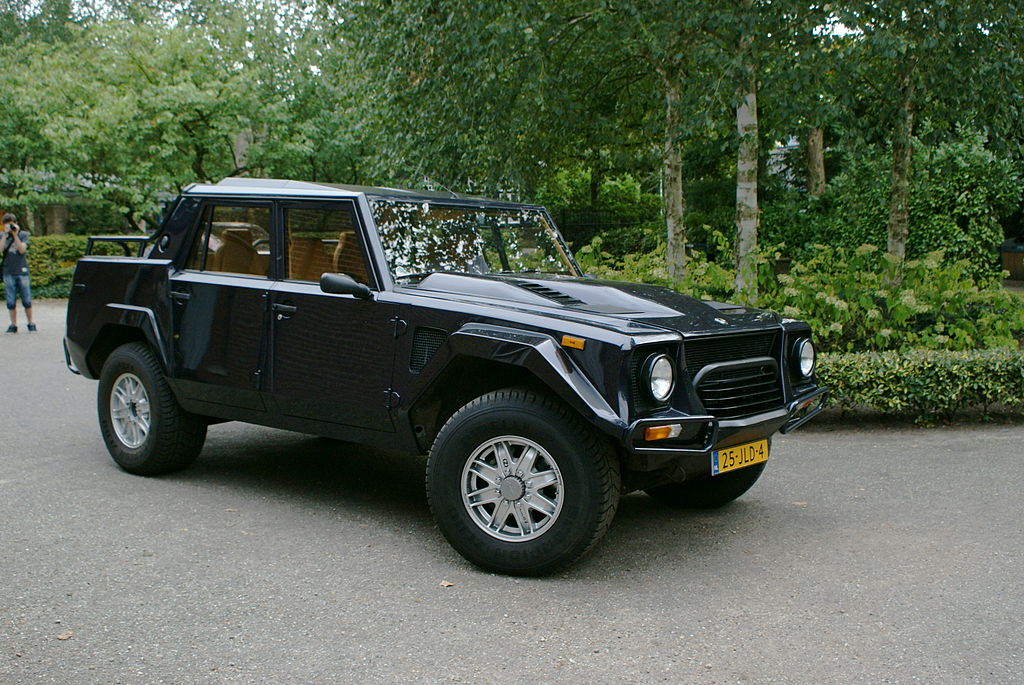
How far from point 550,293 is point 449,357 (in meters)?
0.69

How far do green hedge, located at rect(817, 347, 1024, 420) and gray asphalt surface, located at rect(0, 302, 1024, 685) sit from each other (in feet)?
3.71

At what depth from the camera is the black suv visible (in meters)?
4.58

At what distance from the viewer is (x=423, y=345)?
16.8 feet

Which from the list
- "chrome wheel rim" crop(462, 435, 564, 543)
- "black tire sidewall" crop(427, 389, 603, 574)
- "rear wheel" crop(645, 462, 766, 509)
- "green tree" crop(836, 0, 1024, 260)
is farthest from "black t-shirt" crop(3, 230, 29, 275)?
"chrome wheel rim" crop(462, 435, 564, 543)

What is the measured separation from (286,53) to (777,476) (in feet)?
78.4

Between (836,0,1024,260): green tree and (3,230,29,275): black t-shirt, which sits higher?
(836,0,1024,260): green tree

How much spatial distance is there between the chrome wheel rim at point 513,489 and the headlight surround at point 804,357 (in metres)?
1.67

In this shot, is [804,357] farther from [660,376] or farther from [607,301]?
[660,376]

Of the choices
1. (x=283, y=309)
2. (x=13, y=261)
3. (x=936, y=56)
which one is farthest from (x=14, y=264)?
(x=936, y=56)

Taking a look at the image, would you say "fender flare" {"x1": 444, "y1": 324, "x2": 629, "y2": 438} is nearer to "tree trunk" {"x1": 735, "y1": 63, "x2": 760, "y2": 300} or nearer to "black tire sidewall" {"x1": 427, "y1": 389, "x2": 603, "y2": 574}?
"black tire sidewall" {"x1": 427, "y1": 389, "x2": 603, "y2": 574}

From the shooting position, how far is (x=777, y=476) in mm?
6773

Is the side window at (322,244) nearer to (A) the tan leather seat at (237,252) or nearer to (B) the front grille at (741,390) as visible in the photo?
(A) the tan leather seat at (237,252)

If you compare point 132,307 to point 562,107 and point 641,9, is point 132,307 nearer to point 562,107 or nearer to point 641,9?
point 641,9

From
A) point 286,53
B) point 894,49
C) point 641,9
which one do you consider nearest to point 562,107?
point 641,9
